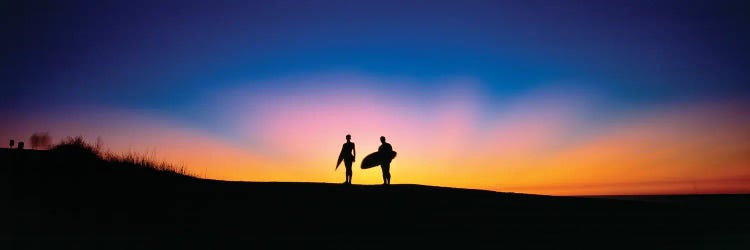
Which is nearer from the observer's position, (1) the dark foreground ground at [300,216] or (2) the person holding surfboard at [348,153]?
(1) the dark foreground ground at [300,216]

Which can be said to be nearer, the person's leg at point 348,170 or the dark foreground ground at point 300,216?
the dark foreground ground at point 300,216

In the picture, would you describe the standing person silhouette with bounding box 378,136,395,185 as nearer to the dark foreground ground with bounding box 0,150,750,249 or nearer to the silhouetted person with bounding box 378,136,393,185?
the silhouetted person with bounding box 378,136,393,185

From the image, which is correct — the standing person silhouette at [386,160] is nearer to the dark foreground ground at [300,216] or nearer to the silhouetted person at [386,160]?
the silhouetted person at [386,160]

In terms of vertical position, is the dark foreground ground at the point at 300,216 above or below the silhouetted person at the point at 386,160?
below

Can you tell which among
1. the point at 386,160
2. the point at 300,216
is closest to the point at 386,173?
the point at 386,160

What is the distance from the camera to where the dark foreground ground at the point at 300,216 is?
31.6 feet

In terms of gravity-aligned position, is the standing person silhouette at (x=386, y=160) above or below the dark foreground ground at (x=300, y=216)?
above

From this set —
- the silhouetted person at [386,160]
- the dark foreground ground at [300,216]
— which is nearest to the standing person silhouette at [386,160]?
the silhouetted person at [386,160]

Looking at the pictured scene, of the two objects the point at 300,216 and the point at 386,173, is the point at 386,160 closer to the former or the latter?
the point at 386,173

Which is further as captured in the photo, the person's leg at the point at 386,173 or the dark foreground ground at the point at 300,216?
the person's leg at the point at 386,173

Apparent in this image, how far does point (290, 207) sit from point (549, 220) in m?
6.29

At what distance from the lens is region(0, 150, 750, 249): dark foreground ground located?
31.6ft

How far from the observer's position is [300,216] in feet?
42.2

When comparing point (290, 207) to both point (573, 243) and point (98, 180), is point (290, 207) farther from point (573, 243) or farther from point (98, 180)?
point (573, 243)
